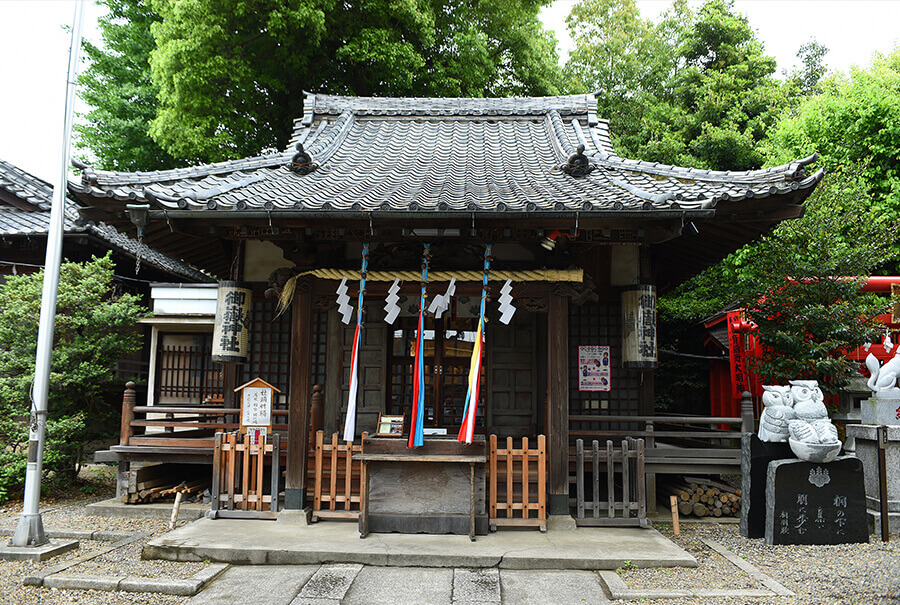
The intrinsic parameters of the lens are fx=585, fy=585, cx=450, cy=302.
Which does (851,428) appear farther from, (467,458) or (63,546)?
(63,546)

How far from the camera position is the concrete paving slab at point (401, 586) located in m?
5.30

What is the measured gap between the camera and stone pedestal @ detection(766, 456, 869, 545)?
7.03 m

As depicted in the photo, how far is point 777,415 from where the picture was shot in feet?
24.1

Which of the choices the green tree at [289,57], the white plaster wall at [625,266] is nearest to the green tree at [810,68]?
the green tree at [289,57]

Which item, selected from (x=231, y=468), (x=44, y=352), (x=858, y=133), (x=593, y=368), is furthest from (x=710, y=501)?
(x=858, y=133)

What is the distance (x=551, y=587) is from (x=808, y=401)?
412 centimetres

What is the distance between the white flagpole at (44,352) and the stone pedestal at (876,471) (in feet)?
33.4

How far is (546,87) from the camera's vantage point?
20.8 meters

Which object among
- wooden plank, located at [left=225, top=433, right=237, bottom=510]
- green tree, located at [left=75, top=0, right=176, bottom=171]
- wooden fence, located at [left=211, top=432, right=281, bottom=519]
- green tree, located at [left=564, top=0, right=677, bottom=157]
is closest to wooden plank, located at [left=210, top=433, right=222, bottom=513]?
wooden fence, located at [left=211, top=432, right=281, bottom=519]

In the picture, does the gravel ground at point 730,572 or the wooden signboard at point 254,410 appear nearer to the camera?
the gravel ground at point 730,572

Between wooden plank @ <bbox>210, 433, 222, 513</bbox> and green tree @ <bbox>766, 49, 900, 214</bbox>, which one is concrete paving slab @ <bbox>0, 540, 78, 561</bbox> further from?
green tree @ <bbox>766, 49, 900, 214</bbox>

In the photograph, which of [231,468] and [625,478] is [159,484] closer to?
[231,468]

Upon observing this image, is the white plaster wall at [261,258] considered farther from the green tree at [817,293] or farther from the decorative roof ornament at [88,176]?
the green tree at [817,293]

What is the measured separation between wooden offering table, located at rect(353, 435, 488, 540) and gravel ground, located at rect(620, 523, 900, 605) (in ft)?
6.21
